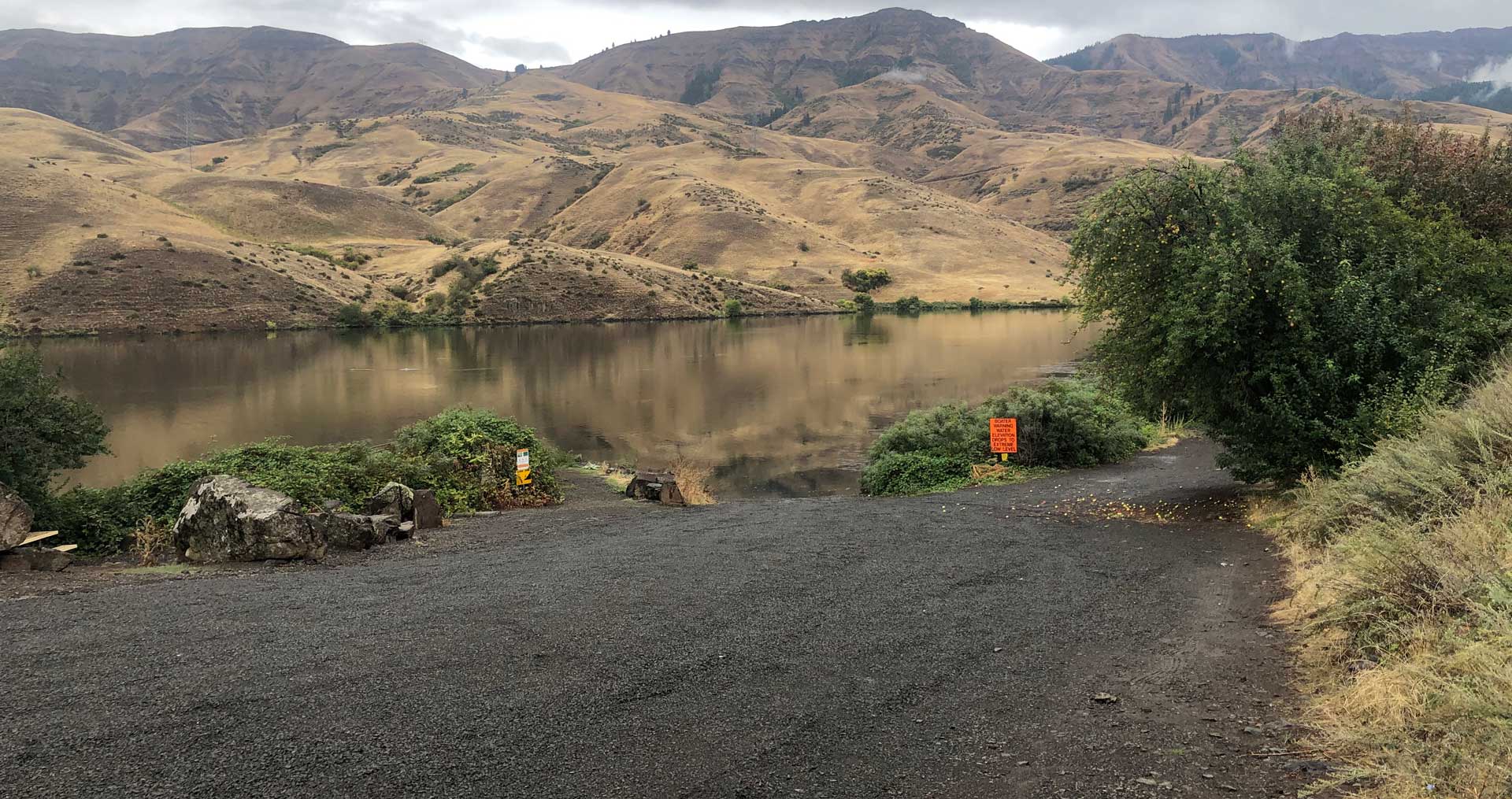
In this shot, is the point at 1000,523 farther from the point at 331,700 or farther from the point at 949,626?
the point at 331,700

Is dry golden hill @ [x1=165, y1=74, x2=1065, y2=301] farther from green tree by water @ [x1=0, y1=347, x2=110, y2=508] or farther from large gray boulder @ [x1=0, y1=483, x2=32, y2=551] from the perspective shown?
large gray boulder @ [x1=0, y1=483, x2=32, y2=551]

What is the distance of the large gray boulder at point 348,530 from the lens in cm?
1223

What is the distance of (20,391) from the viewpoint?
14.3 meters

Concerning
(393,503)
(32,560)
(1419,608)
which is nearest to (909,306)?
(393,503)

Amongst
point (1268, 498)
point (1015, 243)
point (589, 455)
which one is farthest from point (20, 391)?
point (1015, 243)

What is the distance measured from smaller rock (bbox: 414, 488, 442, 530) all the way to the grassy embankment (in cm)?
1245

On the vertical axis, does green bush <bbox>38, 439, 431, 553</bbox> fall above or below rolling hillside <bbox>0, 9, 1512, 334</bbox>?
below

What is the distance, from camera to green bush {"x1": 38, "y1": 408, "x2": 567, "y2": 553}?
13953mm

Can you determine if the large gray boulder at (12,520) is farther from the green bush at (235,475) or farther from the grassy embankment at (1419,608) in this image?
the grassy embankment at (1419,608)

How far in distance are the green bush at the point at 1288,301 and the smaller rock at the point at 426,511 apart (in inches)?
466

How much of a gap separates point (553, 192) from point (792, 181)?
46304 mm

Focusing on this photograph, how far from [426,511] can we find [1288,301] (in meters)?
13.8

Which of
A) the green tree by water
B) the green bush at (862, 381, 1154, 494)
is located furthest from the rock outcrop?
the green bush at (862, 381, 1154, 494)

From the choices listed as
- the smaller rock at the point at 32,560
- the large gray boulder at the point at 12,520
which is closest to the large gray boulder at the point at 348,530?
the smaller rock at the point at 32,560
